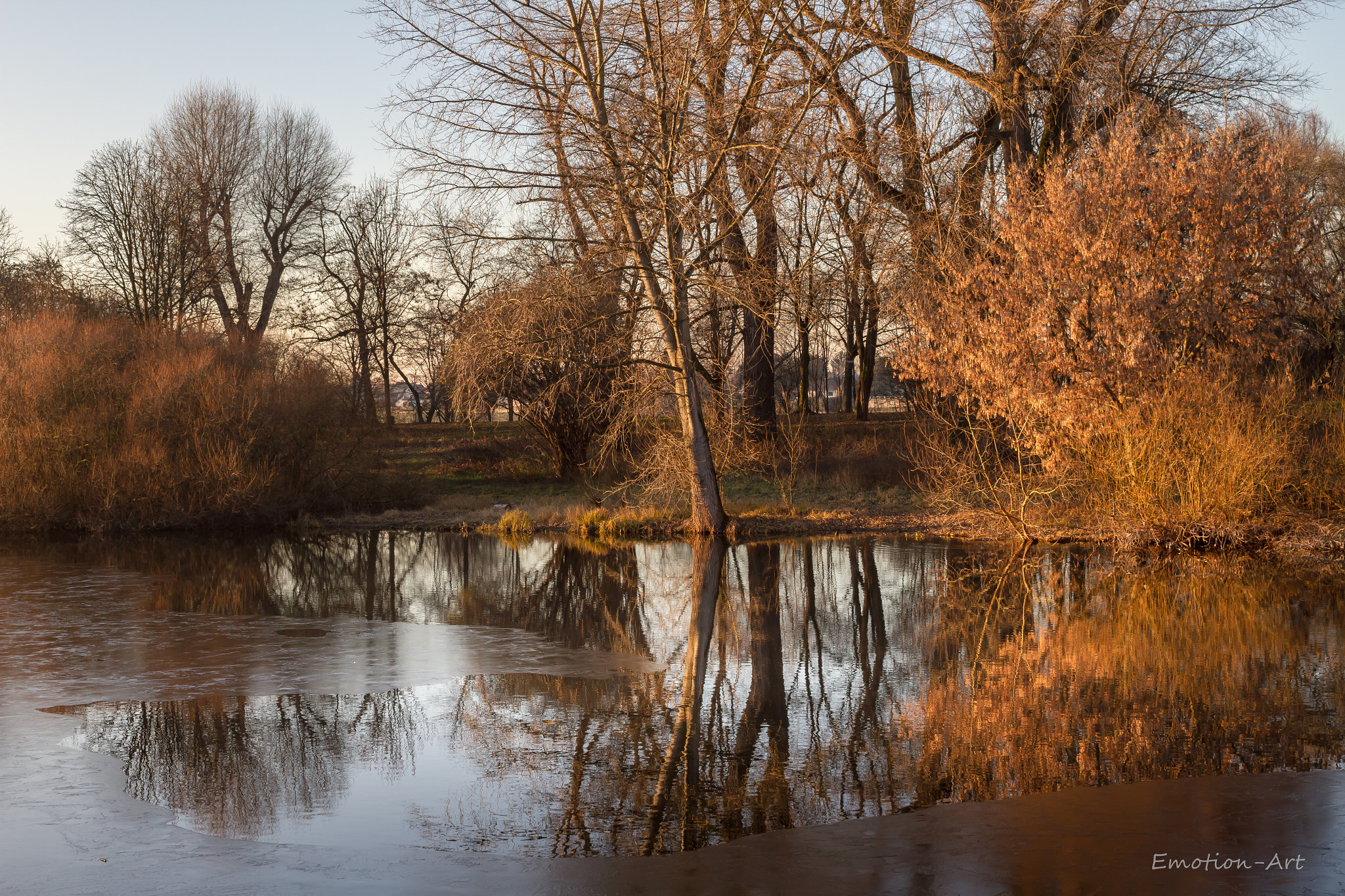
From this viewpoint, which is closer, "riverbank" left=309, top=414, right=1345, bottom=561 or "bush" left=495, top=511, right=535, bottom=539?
"riverbank" left=309, top=414, right=1345, bottom=561

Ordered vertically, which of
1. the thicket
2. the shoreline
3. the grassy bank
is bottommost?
the shoreline

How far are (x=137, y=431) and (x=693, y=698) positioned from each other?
18779 millimetres

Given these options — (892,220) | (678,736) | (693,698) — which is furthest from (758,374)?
(678,736)

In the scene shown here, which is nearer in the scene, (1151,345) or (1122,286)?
(1151,345)

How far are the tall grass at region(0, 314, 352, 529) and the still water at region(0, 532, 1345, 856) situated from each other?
794 cm

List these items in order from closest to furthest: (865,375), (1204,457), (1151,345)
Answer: (1204,457) < (1151,345) < (865,375)

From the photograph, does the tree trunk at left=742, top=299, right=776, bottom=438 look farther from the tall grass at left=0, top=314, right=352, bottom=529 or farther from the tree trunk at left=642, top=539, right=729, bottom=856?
the tall grass at left=0, top=314, right=352, bottom=529

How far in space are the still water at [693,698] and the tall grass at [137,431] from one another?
7942mm

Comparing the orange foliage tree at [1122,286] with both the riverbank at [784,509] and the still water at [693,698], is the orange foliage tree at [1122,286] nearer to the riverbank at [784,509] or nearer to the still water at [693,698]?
the riverbank at [784,509]

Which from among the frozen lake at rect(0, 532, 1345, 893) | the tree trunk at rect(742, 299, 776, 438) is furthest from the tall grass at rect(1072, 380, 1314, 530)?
the tree trunk at rect(742, 299, 776, 438)

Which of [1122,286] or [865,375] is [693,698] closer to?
[1122,286]

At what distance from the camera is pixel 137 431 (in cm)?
2309

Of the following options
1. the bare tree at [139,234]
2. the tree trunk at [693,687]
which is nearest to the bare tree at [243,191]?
the bare tree at [139,234]

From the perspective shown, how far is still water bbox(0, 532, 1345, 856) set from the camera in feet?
20.2
